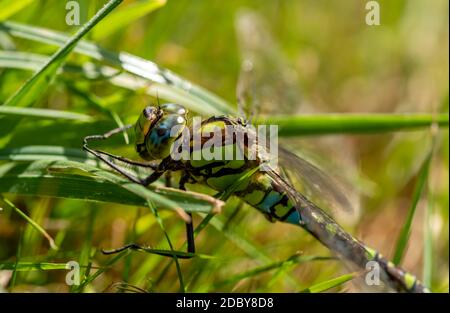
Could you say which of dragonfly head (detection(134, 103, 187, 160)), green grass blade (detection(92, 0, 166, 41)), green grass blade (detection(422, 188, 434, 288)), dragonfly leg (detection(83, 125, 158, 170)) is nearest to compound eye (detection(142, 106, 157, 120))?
dragonfly head (detection(134, 103, 187, 160))

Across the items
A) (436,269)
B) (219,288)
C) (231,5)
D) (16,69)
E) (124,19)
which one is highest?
(231,5)

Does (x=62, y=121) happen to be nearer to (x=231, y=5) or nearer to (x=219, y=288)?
(x=219, y=288)

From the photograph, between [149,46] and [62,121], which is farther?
[149,46]

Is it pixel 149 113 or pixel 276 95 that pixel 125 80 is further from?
pixel 276 95

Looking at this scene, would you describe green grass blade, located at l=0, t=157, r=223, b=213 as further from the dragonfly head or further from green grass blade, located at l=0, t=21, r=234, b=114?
green grass blade, located at l=0, t=21, r=234, b=114

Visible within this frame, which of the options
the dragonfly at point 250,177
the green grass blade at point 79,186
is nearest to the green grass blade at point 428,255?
the dragonfly at point 250,177

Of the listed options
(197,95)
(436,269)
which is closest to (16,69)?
(197,95)

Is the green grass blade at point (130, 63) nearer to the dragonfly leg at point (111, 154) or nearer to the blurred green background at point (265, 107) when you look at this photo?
the blurred green background at point (265, 107)
